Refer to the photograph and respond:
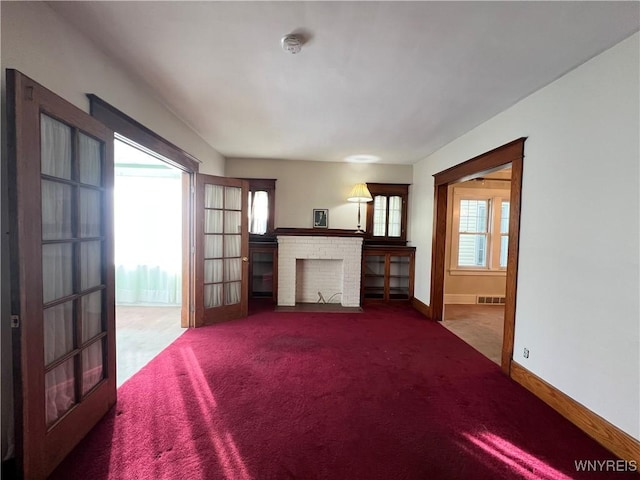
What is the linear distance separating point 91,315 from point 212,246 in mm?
2115

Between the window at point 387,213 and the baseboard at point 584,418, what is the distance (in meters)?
3.21

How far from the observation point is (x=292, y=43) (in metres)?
1.82

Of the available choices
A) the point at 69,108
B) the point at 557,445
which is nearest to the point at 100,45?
the point at 69,108

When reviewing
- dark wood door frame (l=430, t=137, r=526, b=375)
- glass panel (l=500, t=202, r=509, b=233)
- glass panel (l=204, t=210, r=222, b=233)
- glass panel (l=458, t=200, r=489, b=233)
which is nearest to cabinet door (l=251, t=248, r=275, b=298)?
glass panel (l=204, t=210, r=222, b=233)

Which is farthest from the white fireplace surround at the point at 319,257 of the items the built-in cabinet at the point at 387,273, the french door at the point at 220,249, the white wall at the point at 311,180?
the french door at the point at 220,249

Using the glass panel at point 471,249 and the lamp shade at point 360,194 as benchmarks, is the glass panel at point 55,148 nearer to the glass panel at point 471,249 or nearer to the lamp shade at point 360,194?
the lamp shade at point 360,194

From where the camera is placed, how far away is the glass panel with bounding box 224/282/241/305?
4.13 metres

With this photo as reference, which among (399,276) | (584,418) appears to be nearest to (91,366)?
(584,418)

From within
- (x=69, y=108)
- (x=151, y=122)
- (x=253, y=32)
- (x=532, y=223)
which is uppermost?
(x=253, y=32)

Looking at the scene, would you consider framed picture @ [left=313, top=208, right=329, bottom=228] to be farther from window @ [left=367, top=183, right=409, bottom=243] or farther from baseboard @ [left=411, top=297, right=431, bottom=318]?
baseboard @ [left=411, top=297, right=431, bottom=318]

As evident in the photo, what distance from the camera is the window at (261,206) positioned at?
5332 millimetres

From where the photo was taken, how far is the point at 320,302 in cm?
524

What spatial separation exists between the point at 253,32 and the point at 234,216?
8.99 feet

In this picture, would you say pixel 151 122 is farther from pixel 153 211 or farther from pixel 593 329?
pixel 593 329
